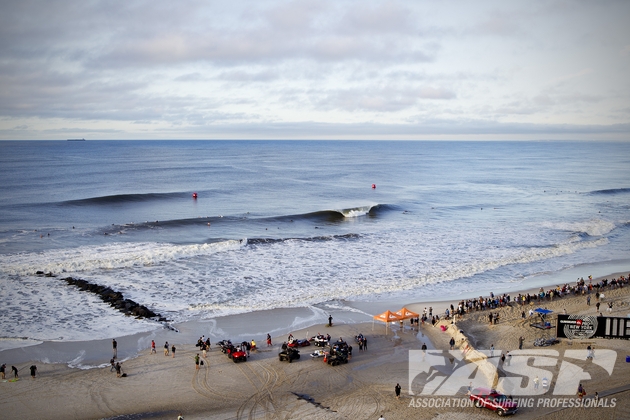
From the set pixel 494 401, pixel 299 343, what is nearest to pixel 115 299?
pixel 299 343

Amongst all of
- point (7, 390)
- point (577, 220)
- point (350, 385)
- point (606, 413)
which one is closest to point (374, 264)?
point (350, 385)

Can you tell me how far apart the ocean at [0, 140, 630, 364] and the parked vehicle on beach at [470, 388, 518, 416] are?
40.4ft

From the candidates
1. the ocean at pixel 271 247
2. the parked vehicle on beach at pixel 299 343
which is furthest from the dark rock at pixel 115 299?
the parked vehicle on beach at pixel 299 343

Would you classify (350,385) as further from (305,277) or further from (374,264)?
(374,264)

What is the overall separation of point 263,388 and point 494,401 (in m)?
9.76

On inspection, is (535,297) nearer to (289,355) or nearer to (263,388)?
(289,355)

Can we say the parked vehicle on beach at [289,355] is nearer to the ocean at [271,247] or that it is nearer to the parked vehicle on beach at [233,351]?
the parked vehicle on beach at [233,351]

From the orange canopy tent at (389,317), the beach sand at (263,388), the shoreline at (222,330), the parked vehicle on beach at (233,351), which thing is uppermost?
the orange canopy tent at (389,317)

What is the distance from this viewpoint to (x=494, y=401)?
18.4 metres

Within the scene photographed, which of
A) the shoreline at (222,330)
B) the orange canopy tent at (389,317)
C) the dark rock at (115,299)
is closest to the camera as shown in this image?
the shoreline at (222,330)

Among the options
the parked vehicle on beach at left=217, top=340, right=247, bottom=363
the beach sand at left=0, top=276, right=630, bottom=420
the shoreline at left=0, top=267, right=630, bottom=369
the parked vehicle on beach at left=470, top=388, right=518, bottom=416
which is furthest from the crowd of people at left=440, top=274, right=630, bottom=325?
the parked vehicle on beach at left=217, top=340, right=247, bottom=363

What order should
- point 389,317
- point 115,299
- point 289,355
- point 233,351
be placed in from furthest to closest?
point 115,299 < point 389,317 < point 233,351 < point 289,355

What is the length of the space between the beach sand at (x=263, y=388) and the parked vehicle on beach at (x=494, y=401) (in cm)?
28

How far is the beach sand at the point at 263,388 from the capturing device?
18.9 meters
